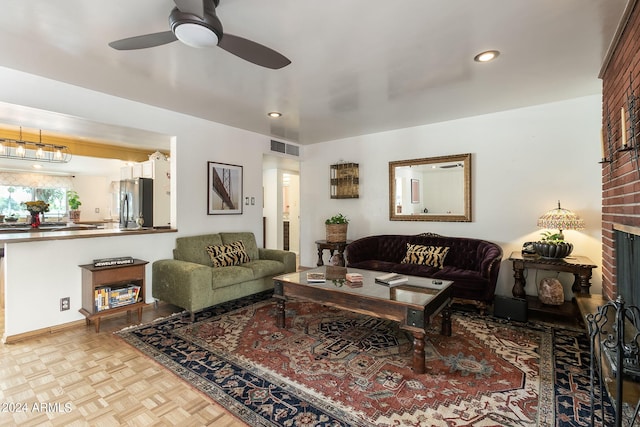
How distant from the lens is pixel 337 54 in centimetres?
247

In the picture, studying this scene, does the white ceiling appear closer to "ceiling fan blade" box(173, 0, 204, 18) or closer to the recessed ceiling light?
the recessed ceiling light

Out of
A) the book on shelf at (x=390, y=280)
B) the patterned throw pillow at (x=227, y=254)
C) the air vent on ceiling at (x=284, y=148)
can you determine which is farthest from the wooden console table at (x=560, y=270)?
the air vent on ceiling at (x=284, y=148)

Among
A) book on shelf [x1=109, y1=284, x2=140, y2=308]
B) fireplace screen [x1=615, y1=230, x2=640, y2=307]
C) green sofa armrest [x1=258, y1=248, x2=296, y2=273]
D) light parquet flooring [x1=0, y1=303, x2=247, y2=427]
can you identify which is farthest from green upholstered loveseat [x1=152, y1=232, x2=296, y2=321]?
fireplace screen [x1=615, y1=230, x2=640, y2=307]

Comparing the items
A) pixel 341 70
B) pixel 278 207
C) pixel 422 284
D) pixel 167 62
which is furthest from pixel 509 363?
pixel 278 207

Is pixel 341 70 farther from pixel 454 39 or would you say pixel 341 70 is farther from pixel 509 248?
pixel 509 248

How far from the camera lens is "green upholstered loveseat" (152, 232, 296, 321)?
10.7ft

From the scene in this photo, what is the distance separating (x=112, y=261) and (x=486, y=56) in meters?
4.05

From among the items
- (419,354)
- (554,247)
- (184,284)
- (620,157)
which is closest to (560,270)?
(554,247)

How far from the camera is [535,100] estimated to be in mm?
3557

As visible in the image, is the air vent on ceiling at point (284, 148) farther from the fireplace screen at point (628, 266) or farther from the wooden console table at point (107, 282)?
the fireplace screen at point (628, 266)

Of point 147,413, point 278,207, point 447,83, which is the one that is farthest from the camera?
point 278,207

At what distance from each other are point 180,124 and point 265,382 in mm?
3387

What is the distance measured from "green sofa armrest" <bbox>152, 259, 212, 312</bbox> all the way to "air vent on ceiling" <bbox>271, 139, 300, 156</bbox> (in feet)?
8.84

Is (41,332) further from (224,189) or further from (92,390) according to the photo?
(224,189)
